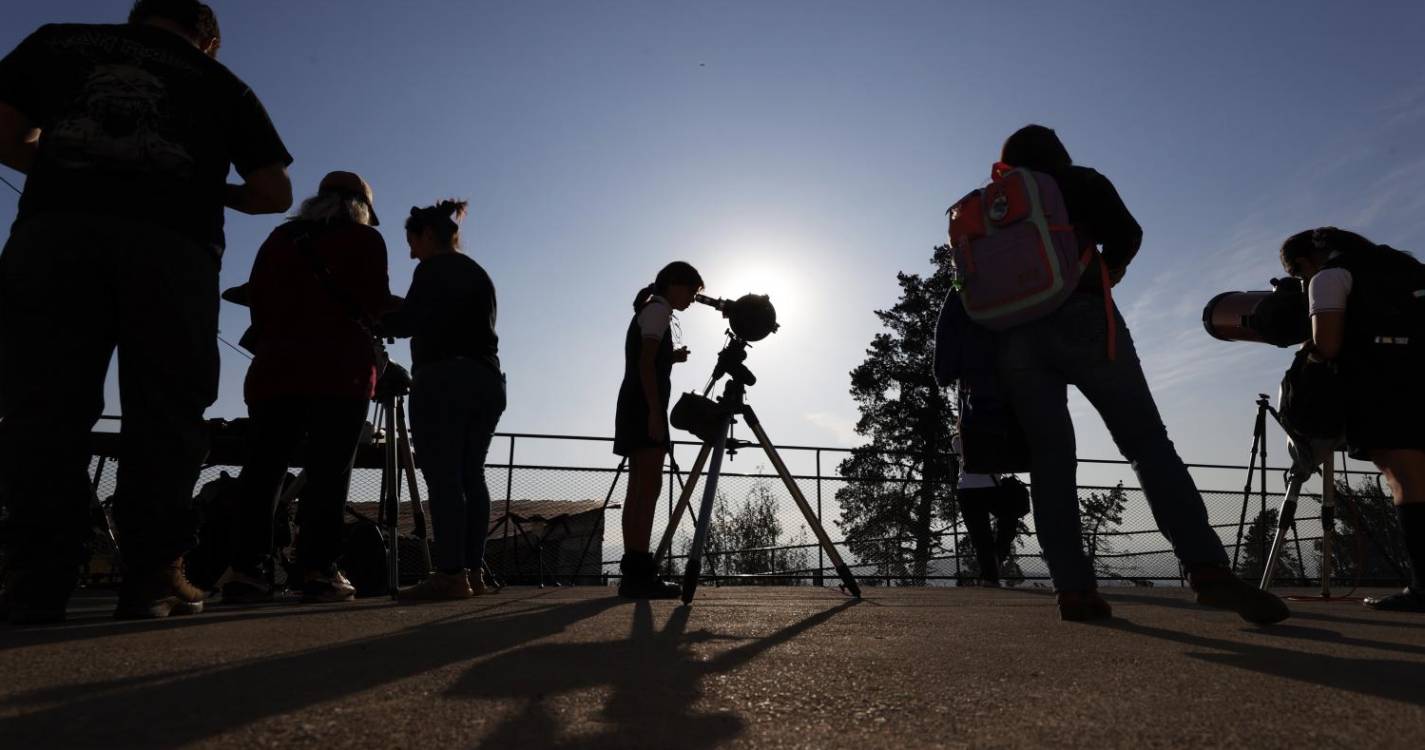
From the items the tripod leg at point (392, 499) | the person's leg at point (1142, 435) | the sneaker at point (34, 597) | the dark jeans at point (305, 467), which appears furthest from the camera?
the tripod leg at point (392, 499)

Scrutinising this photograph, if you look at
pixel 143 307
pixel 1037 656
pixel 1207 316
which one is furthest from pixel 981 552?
pixel 143 307

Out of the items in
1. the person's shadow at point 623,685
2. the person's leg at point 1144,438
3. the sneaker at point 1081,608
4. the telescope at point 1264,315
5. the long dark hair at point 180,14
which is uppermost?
the long dark hair at point 180,14

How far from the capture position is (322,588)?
3.50 m

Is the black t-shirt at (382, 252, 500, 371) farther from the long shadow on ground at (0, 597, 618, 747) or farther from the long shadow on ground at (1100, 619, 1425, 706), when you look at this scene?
the long shadow on ground at (1100, 619, 1425, 706)

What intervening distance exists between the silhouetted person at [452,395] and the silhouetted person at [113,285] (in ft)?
3.87

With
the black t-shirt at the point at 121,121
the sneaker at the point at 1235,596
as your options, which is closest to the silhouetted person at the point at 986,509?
the sneaker at the point at 1235,596

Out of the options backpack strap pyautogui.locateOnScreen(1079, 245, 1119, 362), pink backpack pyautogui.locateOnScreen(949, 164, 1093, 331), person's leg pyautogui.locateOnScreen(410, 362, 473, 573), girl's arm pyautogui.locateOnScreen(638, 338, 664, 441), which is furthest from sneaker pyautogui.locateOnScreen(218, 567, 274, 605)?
backpack strap pyautogui.locateOnScreen(1079, 245, 1119, 362)

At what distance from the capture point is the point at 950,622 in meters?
2.55

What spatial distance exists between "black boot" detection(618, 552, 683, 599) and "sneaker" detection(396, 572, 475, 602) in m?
0.70

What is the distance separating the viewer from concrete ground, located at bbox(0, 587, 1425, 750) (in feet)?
3.30

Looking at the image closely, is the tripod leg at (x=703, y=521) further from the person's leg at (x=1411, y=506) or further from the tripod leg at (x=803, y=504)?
the person's leg at (x=1411, y=506)

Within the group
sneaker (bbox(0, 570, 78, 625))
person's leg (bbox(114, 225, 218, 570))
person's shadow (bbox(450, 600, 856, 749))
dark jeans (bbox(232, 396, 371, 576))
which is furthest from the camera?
dark jeans (bbox(232, 396, 371, 576))

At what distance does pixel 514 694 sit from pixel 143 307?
178 cm

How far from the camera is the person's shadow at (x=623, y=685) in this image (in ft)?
3.25
